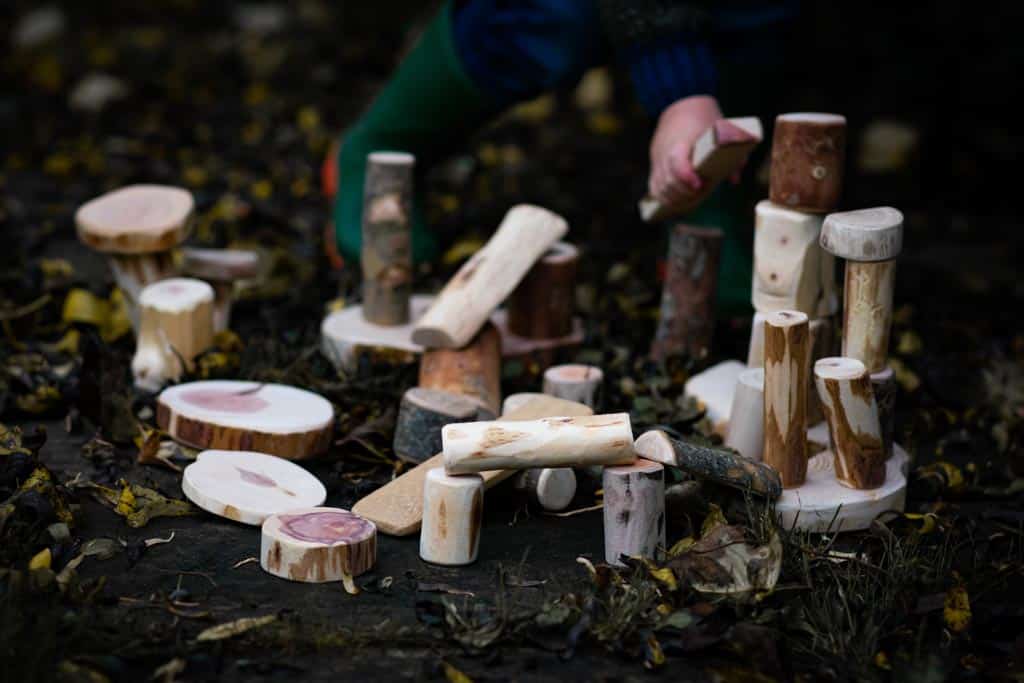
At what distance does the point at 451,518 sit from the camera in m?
1.67

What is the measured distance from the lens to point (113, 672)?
141cm

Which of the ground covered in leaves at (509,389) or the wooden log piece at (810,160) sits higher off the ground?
the wooden log piece at (810,160)

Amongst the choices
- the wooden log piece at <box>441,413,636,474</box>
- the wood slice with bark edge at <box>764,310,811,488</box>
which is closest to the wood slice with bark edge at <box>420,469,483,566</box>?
the wooden log piece at <box>441,413,636,474</box>

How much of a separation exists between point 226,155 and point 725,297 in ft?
5.99

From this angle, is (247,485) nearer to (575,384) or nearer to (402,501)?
(402,501)

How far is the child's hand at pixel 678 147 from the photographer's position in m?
2.11

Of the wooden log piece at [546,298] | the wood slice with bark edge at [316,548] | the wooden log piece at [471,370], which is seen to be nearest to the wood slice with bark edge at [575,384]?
the wooden log piece at [471,370]

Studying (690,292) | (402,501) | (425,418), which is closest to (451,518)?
(402,501)

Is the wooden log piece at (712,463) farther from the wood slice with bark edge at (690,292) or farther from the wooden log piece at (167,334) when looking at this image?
the wooden log piece at (167,334)

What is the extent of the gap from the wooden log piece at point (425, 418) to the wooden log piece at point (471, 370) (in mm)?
107

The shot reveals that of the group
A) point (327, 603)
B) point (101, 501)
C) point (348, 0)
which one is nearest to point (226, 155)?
point (348, 0)

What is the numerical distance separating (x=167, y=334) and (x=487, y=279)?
1.81 feet

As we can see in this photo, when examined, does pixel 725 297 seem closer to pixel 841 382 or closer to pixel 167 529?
pixel 841 382

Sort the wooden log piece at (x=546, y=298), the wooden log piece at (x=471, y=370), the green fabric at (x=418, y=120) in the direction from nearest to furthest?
the wooden log piece at (x=471, y=370) → the wooden log piece at (x=546, y=298) → the green fabric at (x=418, y=120)
